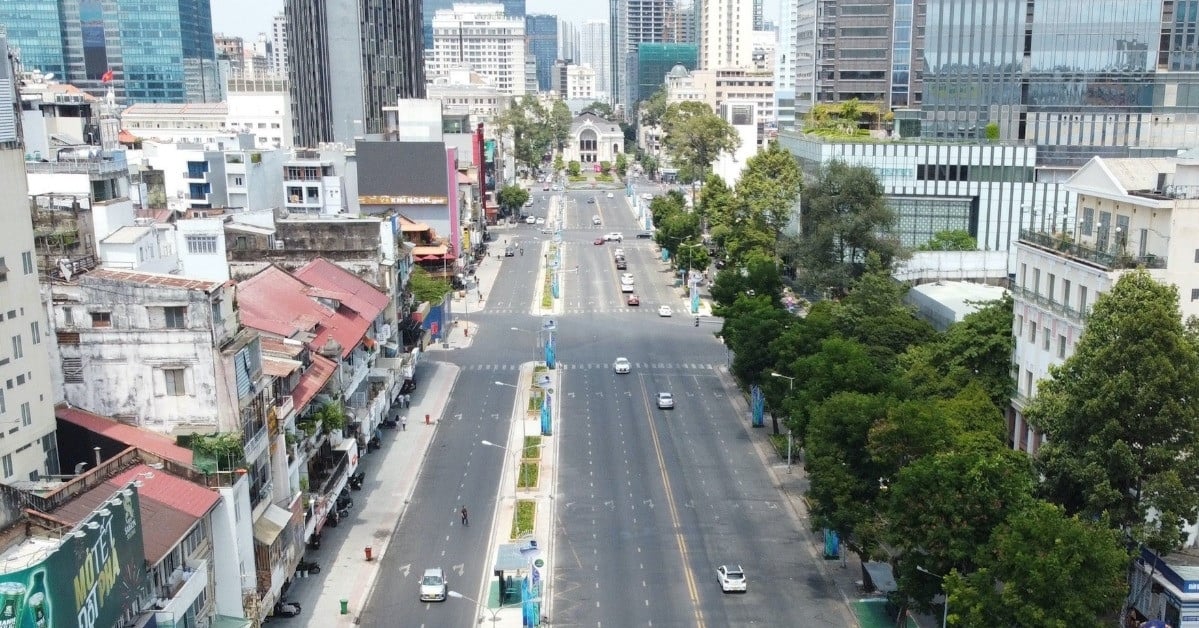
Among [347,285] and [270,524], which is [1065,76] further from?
[270,524]

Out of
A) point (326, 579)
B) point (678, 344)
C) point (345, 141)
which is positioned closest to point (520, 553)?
point (326, 579)

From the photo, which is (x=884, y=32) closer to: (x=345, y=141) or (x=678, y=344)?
(x=678, y=344)

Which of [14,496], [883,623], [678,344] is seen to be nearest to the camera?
[14,496]

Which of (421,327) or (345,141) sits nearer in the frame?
(421,327)

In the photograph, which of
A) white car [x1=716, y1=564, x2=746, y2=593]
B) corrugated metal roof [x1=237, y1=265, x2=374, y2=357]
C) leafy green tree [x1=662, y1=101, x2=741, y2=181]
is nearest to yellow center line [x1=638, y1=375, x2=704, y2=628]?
white car [x1=716, y1=564, x2=746, y2=593]

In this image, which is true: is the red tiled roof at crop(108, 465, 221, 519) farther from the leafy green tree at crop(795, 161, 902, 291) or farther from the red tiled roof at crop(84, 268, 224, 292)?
the leafy green tree at crop(795, 161, 902, 291)

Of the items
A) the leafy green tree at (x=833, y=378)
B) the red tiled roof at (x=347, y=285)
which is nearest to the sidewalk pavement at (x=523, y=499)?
the red tiled roof at (x=347, y=285)

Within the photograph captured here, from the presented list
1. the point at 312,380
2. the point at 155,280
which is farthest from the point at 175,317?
the point at 312,380
